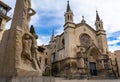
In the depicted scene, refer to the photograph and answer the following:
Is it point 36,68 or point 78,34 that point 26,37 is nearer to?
point 36,68

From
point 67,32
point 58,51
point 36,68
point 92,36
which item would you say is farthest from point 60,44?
point 36,68

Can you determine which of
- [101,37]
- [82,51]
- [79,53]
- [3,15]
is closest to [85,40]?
[101,37]

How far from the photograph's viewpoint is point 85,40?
33031mm

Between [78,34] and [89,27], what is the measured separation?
169 inches

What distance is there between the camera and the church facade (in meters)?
28.0

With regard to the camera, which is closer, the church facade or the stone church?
the stone church

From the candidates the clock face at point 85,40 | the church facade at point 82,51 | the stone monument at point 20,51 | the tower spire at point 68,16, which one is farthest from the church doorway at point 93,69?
the stone monument at point 20,51

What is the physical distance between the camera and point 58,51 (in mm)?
33562

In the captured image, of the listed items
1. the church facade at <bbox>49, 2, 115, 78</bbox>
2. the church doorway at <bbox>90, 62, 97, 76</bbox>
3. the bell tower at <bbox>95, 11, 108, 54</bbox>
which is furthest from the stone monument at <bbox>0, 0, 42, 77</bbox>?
the bell tower at <bbox>95, 11, 108, 54</bbox>

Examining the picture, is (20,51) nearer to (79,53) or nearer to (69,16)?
(79,53)

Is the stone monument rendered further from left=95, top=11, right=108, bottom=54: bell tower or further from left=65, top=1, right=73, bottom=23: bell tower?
left=95, top=11, right=108, bottom=54: bell tower

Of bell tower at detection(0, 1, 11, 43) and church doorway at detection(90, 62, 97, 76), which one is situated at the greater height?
bell tower at detection(0, 1, 11, 43)

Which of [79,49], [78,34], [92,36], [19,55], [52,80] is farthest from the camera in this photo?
[92,36]

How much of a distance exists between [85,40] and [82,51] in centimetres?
484
